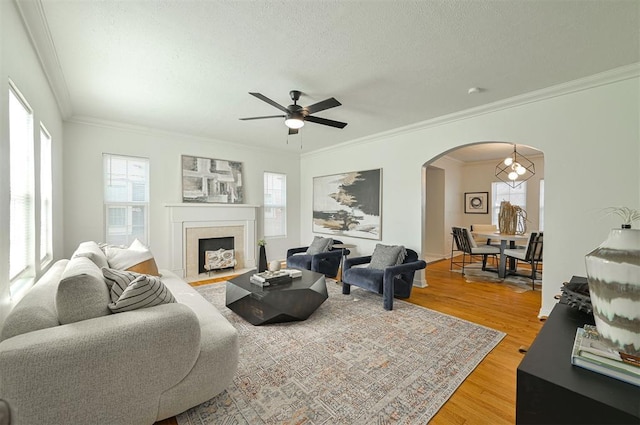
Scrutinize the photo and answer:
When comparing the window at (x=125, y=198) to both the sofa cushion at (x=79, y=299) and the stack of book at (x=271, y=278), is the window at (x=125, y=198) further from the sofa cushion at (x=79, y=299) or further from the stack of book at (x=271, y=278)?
the sofa cushion at (x=79, y=299)

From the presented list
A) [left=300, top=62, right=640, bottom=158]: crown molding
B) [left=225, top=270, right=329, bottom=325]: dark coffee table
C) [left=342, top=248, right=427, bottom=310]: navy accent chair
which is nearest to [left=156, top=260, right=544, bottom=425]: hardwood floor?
[left=342, top=248, right=427, bottom=310]: navy accent chair

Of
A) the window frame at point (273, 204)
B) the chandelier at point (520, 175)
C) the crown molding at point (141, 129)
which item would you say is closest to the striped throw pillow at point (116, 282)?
the crown molding at point (141, 129)

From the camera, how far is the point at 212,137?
17.4ft

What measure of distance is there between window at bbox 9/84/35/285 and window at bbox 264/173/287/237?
415 cm

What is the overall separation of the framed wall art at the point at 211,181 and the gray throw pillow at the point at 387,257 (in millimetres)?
3158

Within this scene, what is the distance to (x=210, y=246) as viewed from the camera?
540 centimetres

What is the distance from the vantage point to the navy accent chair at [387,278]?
354cm

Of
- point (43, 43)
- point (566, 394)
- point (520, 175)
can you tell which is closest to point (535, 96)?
point (566, 394)

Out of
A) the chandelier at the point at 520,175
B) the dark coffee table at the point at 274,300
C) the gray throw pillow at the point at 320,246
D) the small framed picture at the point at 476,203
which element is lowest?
the dark coffee table at the point at 274,300

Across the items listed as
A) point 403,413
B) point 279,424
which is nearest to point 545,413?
point 403,413

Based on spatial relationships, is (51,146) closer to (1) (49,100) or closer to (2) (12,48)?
(1) (49,100)

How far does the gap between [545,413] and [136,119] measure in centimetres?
533

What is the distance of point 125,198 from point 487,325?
218 inches

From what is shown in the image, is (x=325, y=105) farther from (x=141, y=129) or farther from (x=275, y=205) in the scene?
(x=275, y=205)
